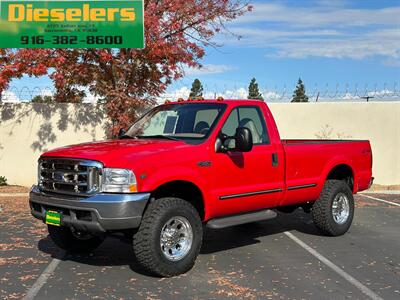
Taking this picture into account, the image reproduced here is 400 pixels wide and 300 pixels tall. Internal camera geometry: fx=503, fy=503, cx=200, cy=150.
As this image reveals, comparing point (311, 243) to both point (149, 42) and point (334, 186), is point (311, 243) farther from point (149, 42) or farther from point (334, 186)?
point (149, 42)

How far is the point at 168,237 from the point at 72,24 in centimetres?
820

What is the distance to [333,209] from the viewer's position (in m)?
7.66

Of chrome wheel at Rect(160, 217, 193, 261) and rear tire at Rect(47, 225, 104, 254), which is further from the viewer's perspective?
rear tire at Rect(47, 225, 104, 254)

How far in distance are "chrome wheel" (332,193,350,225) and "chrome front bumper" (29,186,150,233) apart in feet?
12.0

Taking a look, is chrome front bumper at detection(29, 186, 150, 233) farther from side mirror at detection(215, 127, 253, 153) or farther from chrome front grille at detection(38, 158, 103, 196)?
side mirror at detection(215, 127, 253, 153)

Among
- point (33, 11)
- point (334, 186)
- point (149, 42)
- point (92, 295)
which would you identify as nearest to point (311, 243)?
point (334, 186)

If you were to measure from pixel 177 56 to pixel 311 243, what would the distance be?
6766 millimetres

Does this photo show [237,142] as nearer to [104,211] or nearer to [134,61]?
[104,211]

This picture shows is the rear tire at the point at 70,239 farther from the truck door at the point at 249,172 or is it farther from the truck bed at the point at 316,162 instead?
the truck bed at the point at 316,162

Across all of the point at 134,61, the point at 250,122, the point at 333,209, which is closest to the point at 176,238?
the point at 250,122

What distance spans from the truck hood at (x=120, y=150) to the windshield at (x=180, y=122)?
412mm

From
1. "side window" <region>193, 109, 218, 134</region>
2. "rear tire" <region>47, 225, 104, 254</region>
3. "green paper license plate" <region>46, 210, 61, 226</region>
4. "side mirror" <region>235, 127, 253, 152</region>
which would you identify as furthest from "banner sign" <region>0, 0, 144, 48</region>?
"green paper license plate" <region>46, 210, 61, 226</region>

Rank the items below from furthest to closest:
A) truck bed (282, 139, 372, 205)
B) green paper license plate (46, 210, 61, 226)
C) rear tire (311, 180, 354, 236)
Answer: rear tire (311, 180, 354, 236)
truck bed (282, 139, 372, 205)
green paper license plate (46, 210, 61, 226)

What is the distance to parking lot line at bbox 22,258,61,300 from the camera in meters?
4.81
